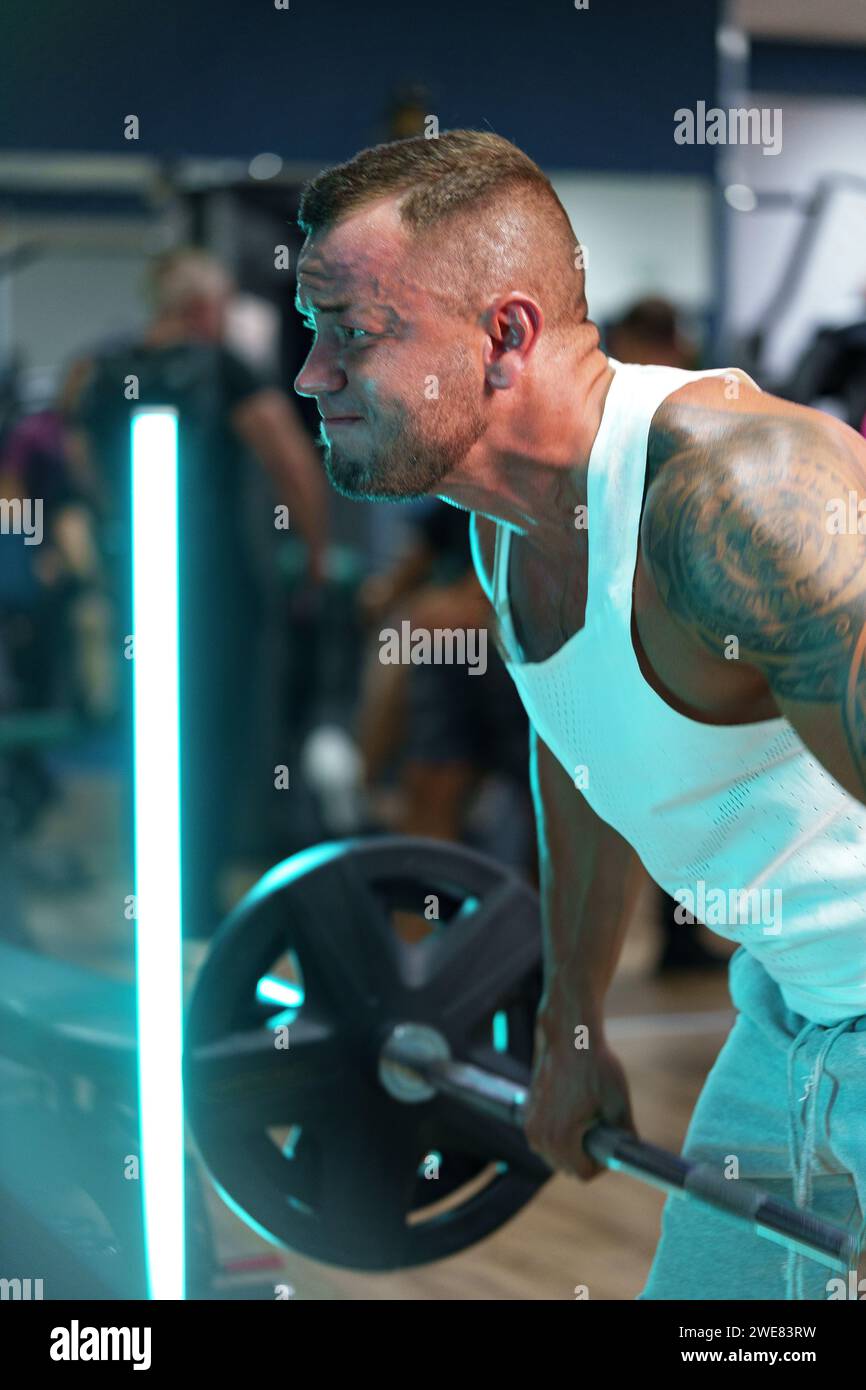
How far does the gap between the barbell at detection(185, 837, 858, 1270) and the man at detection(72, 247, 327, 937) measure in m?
1.54

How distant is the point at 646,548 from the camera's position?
1.19m

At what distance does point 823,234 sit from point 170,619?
3045 mm

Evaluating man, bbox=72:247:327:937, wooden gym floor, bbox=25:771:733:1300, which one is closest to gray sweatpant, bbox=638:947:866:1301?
wooden gym floor, bbox=25:771:733:1300

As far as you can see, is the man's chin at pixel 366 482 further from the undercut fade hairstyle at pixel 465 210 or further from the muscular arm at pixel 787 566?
the muscular arm at pixel 787 566

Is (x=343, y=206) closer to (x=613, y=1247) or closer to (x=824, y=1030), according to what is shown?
(x=824, y=1030)

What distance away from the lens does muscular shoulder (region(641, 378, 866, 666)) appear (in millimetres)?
1087

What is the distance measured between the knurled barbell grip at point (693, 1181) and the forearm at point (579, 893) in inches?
4.5

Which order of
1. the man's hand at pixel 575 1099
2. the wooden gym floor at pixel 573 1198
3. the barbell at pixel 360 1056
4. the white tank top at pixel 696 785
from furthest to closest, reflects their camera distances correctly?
the wooden gym floor at pixel 573 1198, the barbell at pixel 360 1056, the man's hand at pixel 575 1099, the white tank top at pixel 696 785

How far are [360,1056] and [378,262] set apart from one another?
946 mm

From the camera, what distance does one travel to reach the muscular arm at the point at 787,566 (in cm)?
108

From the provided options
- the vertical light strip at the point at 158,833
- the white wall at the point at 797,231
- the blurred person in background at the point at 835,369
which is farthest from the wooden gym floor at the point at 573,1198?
the white wall at the point at 797,231

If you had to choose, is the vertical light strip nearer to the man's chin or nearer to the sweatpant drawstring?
the man's chin

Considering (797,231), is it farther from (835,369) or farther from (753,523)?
(753,523)

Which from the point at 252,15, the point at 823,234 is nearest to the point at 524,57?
the point at 252,15
